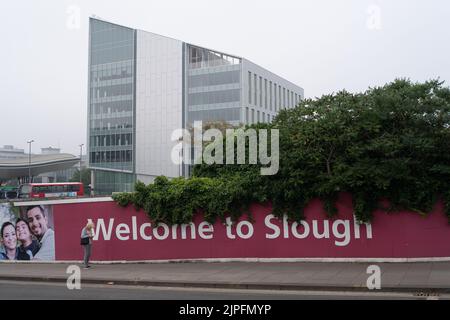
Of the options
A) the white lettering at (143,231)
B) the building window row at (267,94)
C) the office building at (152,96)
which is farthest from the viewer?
the building window row at (267,94)

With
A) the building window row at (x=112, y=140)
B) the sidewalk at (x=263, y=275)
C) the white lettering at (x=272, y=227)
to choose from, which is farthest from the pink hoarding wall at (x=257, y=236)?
the building window row at (x=112, y=140)

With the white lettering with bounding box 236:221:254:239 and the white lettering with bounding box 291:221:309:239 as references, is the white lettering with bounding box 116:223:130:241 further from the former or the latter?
the white lettering with bounding box 291:221:309:239

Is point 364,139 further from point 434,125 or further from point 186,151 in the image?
point 186,151

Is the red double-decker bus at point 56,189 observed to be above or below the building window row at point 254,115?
below

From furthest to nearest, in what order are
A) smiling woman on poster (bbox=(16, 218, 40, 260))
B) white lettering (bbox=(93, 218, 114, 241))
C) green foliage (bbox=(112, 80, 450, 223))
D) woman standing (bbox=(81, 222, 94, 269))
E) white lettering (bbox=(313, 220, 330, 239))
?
smiling woman on poster (bbox=(16, 218, 40, 260)) < white lettering (bbox=(93, 218, 114, 241)) < woman standing (bbox=(81, 222, 94, 269)) < white lettering (bbox=(313, 220, 330, 239)) < green foliage (bbox=(112, 80, 450, 223))

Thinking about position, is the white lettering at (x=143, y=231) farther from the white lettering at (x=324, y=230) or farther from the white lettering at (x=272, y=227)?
the white lettering at (x=324, y=230)

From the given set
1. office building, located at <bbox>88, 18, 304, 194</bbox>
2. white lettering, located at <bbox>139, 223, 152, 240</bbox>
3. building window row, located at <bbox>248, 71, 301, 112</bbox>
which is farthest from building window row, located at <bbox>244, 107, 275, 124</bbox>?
white lettering, located at <bbox>139, 223, 152, 240</bbox>

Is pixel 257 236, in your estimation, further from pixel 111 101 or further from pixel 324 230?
pixel 111 101

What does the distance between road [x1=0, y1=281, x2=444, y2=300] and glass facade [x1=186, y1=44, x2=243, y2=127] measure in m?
64.6

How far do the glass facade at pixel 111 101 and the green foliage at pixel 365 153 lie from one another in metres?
70.1

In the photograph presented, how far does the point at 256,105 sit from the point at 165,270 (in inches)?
2634

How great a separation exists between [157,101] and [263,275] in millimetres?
71658

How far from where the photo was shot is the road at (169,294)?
1052 cm

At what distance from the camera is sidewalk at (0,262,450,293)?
11469 mm
